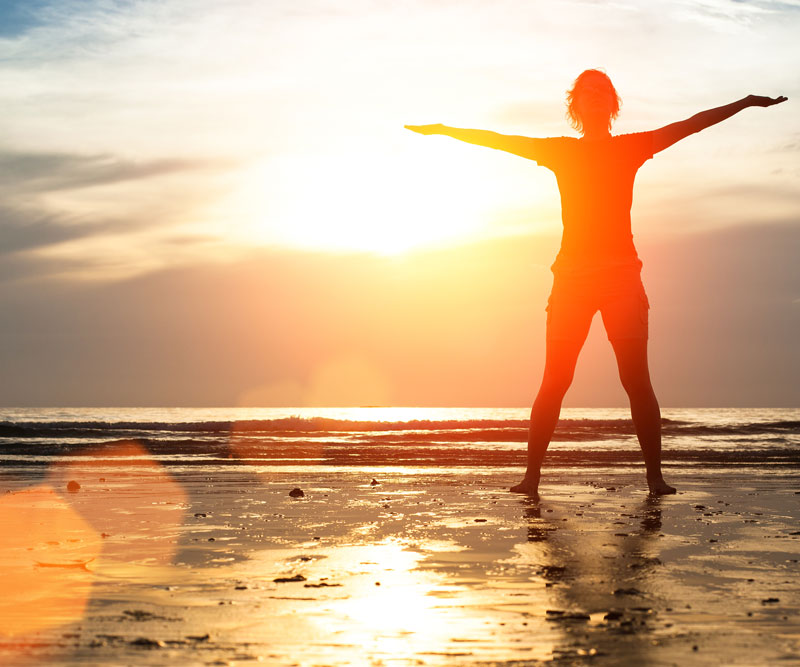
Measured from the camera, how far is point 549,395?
7723mm

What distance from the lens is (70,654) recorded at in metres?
2.51

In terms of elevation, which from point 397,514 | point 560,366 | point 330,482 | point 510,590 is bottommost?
point 330,482

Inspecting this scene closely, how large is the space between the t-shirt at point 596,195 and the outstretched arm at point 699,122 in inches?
3.7

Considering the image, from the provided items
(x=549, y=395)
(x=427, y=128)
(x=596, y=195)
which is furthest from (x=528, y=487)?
(x=427, y=128)

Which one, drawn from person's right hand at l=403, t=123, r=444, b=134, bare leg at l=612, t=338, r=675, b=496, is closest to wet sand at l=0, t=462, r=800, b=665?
bare leg at l=612, t=338, r=675, b=496

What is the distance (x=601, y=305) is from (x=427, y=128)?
2.13 m

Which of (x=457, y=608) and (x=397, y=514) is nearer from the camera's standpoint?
(x=457, y=608)

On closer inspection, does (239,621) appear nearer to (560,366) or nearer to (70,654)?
(70,654)

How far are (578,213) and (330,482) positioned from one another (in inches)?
155

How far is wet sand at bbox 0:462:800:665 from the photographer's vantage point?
2574 mm

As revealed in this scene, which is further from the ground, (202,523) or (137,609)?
(137,609)

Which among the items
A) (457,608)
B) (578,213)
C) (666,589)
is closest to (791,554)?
(666,589)

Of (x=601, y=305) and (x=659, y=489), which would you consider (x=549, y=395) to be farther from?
(x=659, y=489)

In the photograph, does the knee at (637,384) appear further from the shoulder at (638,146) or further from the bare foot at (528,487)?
the shoulder at (638,146)
